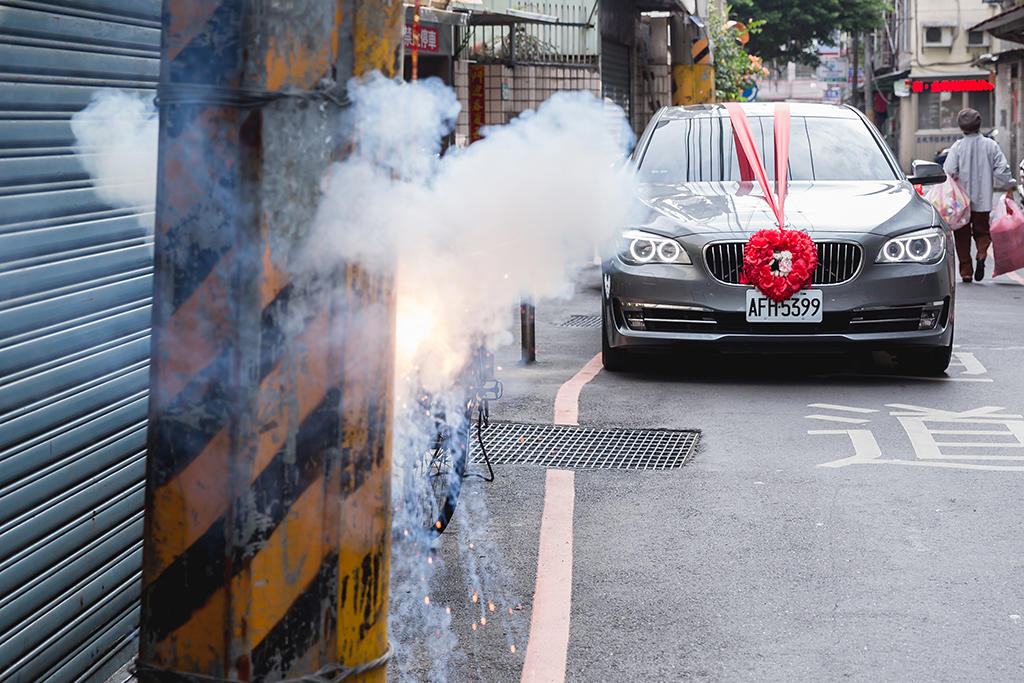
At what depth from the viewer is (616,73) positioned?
24672 millimetres

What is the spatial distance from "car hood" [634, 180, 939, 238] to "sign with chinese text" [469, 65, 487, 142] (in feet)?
35.9

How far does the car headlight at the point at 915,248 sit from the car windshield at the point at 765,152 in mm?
1056

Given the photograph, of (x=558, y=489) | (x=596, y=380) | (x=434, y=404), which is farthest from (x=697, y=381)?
(x=434, y=404)

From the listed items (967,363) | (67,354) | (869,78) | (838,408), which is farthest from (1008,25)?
(869,78)

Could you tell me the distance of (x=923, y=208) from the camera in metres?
8.31

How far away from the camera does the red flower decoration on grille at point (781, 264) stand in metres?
7.65

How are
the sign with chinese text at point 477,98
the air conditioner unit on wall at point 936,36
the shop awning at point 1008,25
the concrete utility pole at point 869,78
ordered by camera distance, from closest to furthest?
the sign with chinese text at point 477,98, the shop awning at point 1008,25, the air conditioner unit on wall at point 936,36, the concrete utility pole at point 869,78

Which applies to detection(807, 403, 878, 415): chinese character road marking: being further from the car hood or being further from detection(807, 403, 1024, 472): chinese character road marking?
the car hood

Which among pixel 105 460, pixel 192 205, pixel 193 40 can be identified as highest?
pixel 193 40

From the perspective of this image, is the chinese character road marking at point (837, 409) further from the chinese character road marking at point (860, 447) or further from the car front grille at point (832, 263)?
the car front grille at point (832, 263)

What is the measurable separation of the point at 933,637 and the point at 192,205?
2759 millimetres

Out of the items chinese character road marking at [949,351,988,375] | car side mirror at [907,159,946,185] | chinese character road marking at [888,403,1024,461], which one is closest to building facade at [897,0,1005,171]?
car side mirror at [907,159,946,185]

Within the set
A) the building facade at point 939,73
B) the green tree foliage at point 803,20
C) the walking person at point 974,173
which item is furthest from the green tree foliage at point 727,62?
the building facade at point 939,73

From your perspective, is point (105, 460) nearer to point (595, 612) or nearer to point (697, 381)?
point (595, 612)
